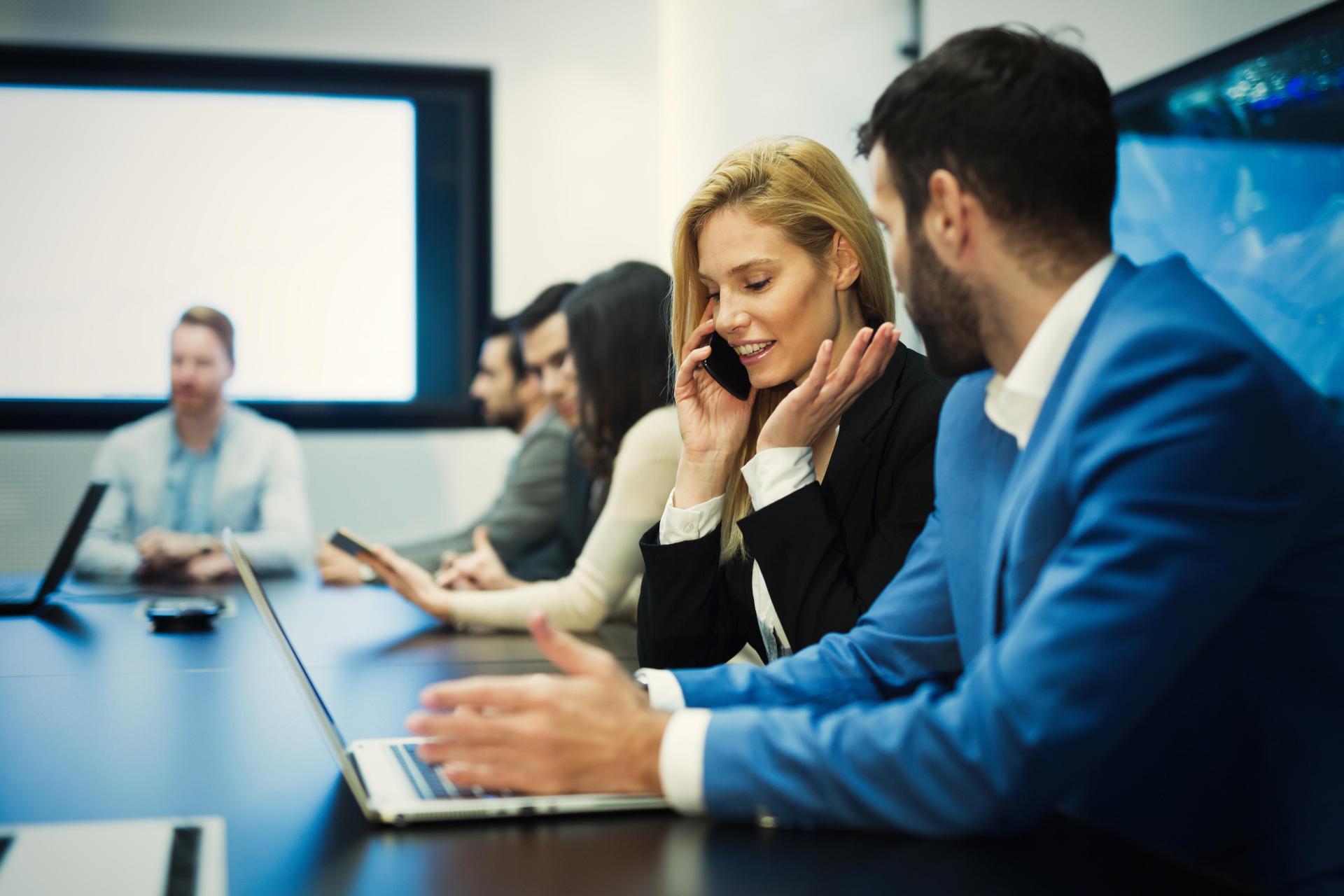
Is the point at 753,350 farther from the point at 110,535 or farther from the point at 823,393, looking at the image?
the point at 110,535

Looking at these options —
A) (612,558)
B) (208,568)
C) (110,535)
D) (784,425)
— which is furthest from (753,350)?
(110,535)

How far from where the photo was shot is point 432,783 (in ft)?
3.35

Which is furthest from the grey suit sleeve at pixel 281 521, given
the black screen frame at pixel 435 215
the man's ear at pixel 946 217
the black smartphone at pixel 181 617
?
the man's ear at pixel 946 217

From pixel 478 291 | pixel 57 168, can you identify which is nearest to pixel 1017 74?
pixel 478 291

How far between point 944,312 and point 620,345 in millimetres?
1533

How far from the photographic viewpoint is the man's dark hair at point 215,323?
4133 mm

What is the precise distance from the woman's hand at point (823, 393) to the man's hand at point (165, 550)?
216cm

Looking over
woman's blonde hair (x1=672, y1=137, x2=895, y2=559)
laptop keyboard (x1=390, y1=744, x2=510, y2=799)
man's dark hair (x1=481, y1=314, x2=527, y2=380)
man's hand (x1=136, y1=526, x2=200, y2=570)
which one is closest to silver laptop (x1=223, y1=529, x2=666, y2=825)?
laptop keyboard (x1=390, y1=744, x2=510, y2=799)

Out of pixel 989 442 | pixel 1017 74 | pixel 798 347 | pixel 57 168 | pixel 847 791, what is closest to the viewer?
pixel 847 791

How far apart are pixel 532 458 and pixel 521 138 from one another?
99.2 inches

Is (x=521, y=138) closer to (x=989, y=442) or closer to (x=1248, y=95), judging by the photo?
(x=1248, y=95)

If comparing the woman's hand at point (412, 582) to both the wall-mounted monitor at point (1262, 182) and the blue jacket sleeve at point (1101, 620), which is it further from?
the wall-mounted monitor at point (1262, 182)

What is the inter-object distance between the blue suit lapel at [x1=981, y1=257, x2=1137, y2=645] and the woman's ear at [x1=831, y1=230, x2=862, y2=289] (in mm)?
791

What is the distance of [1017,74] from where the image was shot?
1.02 metres
